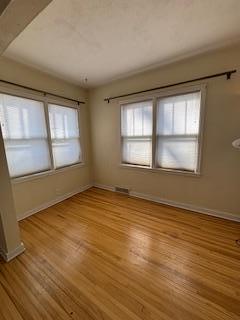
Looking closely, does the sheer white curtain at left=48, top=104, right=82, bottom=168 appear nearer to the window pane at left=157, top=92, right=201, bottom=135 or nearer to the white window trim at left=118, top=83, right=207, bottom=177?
the white window trim at left=118, top=83, right=207, bottom=177

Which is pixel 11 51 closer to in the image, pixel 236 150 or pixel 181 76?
pixel 181 76

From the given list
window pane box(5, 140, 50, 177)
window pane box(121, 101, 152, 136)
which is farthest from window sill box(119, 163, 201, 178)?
window pane box(5, 140, 50, 177)

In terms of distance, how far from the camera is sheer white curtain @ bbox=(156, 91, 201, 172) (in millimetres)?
2486

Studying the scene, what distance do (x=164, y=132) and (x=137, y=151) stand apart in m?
0.71

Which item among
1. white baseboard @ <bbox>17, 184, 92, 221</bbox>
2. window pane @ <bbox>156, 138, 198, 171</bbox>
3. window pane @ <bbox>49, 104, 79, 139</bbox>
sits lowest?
white baseboard @ <bbox>17, 184, 92, 221</bbox>

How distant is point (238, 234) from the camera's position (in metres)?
2.04

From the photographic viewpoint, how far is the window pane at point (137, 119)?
9.61ft

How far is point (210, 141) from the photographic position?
7.82 ft

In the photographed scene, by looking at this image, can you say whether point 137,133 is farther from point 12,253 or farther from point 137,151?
point 12,253

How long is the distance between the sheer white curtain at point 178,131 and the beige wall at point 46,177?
189cm

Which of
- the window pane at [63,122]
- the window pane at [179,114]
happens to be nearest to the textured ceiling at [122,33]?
the window pane at [179,114]

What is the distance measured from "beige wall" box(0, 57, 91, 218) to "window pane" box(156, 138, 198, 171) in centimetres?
193

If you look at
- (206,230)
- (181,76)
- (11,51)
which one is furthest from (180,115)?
(11,51)

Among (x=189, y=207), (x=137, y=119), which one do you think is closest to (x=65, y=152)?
(x=137, y=119)
